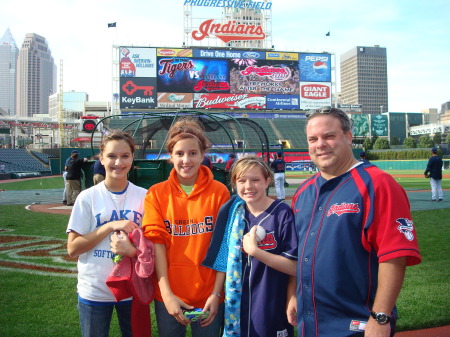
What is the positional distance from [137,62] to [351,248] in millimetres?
43842

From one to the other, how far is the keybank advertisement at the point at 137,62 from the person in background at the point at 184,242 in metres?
42.5

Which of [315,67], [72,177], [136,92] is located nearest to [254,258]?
[72,177]

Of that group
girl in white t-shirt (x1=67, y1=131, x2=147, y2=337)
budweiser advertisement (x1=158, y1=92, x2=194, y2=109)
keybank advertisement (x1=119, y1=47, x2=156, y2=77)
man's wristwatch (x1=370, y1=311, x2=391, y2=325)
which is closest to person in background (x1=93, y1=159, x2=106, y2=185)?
girl in white t-shirt (x1=67, y1=131, x2=147, y2=337)

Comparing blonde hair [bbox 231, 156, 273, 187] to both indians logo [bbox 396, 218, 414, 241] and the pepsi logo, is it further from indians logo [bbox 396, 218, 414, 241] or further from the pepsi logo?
the pepsi logo

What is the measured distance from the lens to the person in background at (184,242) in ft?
7.47

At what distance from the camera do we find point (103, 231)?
2400mm

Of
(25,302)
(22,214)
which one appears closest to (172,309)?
(25,302)

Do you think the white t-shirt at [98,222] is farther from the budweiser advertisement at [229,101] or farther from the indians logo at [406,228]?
the budweiser advertisement at [229,101]

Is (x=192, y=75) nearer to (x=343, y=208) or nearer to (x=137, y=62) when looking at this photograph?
(x=137, y=62)

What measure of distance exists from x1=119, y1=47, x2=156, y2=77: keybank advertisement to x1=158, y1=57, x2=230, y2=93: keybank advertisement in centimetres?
93

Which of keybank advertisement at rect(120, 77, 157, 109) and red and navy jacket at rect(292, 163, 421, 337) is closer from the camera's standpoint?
red and navy jacket at rect(292, 163, 421, 337)

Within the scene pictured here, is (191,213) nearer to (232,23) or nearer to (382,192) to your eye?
Result: (382,192)

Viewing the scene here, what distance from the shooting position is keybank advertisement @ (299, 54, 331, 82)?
45.9 metres

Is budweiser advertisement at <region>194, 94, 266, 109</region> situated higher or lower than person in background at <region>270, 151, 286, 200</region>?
higher
